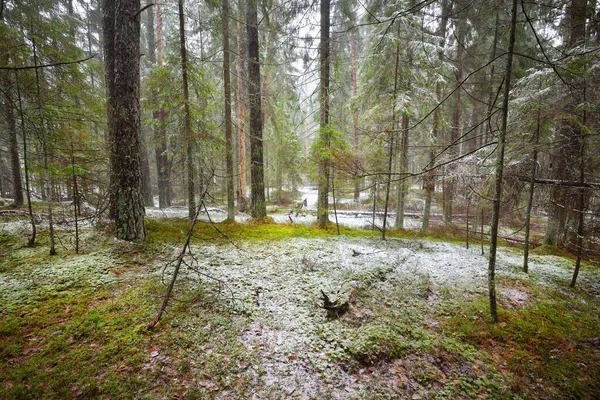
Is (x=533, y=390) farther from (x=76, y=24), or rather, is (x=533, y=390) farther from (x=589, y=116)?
(x=76, y=24)

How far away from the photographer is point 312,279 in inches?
221

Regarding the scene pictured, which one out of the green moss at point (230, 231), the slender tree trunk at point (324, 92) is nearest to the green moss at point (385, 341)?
the green moss at point (230, 231)

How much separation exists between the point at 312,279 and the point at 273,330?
1.75 metres

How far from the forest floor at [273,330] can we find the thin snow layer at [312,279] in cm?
3

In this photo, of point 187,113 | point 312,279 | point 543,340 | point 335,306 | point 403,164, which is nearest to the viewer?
point 543,340

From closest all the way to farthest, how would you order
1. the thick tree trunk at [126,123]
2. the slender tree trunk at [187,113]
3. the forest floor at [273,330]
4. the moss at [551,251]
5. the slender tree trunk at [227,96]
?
the forest floor at [273,330], the thick tree trunk at [126,123], the slender tree trunk at [187,113], the slender tree trunk at [227,96], the moss at [551,251]

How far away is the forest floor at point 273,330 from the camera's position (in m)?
3.06

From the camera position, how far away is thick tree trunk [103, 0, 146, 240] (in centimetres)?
552

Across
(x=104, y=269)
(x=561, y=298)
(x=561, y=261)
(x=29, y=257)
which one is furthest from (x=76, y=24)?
(x=561, y=261)

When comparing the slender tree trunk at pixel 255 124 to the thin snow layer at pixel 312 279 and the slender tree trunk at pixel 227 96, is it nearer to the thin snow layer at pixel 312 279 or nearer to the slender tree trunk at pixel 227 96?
the slender tree trunk at pixel 227 96

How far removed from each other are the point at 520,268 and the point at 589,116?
4.35m

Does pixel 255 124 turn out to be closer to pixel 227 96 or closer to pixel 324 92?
pixel 227 96

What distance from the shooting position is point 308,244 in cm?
792

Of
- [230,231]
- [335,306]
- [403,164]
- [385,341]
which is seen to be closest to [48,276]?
[230,231]
